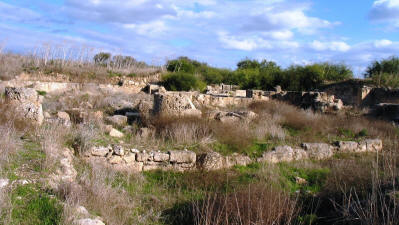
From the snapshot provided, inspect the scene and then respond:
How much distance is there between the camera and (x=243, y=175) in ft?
24.0

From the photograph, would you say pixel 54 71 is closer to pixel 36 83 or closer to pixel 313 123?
pixel 36 83

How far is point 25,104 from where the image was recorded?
799 centimetres

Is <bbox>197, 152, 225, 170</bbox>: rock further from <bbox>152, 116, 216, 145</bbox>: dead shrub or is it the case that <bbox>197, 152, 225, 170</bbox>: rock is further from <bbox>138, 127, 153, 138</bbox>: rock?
<bbox>138, 127, 153, 138</bbox>: rock

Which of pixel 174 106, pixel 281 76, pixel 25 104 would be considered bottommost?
pixel 174 106

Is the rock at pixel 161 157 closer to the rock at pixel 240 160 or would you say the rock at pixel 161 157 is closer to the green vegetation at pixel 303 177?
the rock at pixel 240 160

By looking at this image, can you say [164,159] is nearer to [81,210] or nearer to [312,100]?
[81,210]

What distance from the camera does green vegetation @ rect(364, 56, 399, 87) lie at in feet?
65.9

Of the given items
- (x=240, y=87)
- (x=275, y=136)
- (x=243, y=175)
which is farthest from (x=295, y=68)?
(x=243, y=175)

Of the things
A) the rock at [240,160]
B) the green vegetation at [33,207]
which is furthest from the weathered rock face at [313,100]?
the green vegetation at [33,207]

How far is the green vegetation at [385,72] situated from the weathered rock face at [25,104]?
1888 centimetres

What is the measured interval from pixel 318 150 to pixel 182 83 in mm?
15141

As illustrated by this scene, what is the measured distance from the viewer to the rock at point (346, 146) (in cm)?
963

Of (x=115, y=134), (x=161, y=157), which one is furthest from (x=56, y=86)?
(x=161, y=157)

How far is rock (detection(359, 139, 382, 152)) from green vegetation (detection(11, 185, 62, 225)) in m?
8.86
